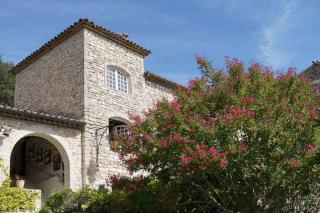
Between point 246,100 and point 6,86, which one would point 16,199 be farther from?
point 6,86

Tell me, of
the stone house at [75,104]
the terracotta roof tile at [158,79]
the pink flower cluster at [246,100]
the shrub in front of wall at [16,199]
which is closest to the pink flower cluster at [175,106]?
the pink flower cluster at [246,100]

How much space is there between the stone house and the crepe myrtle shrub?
4999 millimetres

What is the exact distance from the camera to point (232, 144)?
815cm

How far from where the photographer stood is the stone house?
14.6m

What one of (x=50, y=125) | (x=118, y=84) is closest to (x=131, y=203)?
(x=50, y=125)

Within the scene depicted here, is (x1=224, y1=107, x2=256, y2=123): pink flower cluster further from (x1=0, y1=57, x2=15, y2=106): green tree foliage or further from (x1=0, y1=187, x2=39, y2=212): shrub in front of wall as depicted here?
(x1=0, y1=57, x2=15, y2=106): green tree foliage

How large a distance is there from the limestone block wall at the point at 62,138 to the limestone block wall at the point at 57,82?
1.19 metres

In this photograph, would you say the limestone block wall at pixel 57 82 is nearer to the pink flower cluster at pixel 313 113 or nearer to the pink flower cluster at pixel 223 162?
the pink flower cluster at pixel 223 162

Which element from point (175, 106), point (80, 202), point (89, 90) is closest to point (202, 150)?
point (175, 106)

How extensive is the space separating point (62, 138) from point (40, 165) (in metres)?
2.97

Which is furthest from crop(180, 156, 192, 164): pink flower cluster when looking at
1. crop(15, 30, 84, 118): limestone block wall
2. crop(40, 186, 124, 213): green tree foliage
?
crop(15, 30, 84, 118): limestone block wall

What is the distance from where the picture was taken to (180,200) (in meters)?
10.2

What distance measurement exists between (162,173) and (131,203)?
4.02 feet

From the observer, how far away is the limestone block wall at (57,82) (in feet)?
54.3
